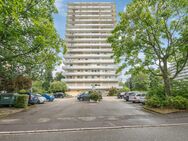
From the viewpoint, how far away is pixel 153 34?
68.3 ft

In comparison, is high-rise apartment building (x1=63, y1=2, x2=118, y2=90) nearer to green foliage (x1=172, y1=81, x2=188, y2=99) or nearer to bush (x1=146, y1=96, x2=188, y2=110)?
green foliage (x1=172, y1=81, x2=188, y2=99)

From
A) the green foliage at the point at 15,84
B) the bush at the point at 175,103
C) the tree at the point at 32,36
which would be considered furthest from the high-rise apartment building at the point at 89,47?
the bush at the point at 175,103

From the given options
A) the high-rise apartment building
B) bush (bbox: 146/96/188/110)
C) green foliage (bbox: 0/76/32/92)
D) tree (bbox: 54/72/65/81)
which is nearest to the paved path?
bush (bbox: 146/96/188/110)

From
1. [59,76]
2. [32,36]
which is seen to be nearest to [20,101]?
[32,36]

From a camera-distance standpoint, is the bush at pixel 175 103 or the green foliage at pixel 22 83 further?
the green foliage at pixel 22 83

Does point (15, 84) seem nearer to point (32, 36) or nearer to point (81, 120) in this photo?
point (32, 36)

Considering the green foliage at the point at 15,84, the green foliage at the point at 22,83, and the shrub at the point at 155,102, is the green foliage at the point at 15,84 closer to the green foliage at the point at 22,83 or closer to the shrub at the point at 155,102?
the green foliage at the point at 22,83

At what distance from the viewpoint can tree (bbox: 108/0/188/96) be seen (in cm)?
2017

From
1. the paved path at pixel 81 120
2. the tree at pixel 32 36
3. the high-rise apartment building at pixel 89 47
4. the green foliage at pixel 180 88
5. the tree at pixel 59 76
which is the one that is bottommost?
A: the paved path at pixel 81 120

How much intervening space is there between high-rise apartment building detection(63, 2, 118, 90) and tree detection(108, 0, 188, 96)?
2550 inches

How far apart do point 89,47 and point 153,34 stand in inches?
3028

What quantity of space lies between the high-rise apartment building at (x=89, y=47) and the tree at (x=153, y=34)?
6477 centimetres

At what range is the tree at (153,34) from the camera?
2017 centimetres

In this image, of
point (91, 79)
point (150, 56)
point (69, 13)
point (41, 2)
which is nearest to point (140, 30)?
point (150, 56)
